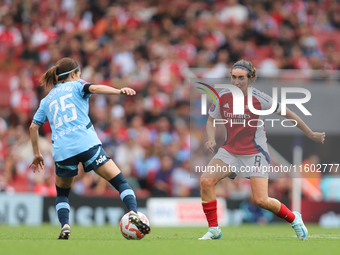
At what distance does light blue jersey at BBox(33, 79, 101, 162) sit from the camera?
6469mm

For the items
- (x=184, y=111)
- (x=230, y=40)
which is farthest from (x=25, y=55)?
(x=230, y=40)

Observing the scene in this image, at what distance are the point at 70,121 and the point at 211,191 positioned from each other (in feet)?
6.26

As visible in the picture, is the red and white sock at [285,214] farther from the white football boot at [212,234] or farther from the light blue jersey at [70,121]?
the light blue jersey at [70,121]

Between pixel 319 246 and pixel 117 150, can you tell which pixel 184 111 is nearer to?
pixel 117 150

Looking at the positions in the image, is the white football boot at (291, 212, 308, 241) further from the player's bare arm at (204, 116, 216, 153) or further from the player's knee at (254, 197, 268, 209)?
the player's bare arm at (204, 116, 216, 153)

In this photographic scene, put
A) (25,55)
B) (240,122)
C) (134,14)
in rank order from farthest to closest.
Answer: (134,14)
(25,55)
(240,122)

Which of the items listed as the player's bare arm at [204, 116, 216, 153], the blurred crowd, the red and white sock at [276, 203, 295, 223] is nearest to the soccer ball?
the player's bare arm at [204, 116, 216, 153]

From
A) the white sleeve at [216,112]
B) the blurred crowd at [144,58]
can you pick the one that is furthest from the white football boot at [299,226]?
the blurred crowd at [144,58]

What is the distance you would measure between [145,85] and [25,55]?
11.3 feet

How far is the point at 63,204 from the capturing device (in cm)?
688

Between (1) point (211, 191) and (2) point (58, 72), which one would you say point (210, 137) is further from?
(2) point (58, 72)

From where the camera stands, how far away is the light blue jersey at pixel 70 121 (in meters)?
6.47

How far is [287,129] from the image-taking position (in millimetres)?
13484

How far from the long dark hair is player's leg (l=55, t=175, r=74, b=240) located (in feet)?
3.68
